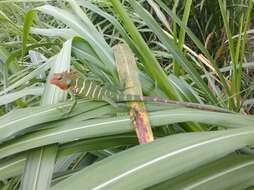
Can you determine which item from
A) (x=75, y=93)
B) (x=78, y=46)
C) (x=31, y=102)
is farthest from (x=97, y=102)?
(x=31, y=102)

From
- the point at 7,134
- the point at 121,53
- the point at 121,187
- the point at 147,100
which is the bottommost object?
the point at 121,187

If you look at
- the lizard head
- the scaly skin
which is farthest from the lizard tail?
the lizard head

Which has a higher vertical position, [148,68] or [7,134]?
[148,68]

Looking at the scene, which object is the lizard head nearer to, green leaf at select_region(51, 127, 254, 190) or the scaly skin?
the scaly skin

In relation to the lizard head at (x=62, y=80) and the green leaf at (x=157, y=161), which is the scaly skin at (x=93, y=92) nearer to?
the lizard head at (x=62, y=80)

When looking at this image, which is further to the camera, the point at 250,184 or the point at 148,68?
the point at 148,68

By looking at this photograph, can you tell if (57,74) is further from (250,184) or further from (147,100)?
(250,184)

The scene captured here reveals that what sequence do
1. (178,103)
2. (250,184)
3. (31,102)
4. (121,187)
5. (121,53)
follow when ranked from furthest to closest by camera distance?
(31,102), (121,53), (178,103), (250,184), (121,187)

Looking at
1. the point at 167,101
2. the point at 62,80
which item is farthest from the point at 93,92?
the point at 167,101
